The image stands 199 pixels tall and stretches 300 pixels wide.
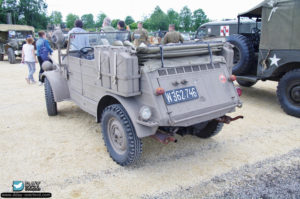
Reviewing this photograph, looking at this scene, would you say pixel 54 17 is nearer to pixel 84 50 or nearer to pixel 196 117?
pixel 84 50

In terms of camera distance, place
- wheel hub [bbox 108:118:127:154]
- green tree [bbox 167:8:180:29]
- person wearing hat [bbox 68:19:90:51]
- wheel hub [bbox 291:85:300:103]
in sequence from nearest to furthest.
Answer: wheel hub [bbox 108:118:127:154], person wearing hat [bbox 68:19:90:51], wheel hub [bbox 291:85:300:103], green tree [bbox 167:8:180:29]

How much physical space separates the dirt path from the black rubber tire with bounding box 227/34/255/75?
131 centimetres

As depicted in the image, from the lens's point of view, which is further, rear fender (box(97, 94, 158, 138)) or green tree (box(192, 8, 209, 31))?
green tree (box(192, 8, 209, 31))

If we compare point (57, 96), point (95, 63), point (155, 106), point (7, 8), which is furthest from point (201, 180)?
point (7, 8)

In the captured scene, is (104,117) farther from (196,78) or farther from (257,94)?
(257,94)

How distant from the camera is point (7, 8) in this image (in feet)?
140

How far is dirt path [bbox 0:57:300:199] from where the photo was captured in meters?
3.16

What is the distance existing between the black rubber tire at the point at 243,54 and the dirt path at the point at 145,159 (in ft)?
4.30

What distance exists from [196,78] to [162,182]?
1.35 metres

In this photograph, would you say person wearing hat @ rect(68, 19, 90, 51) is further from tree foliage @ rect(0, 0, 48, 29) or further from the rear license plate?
tree foliage @ rect(0, 0, 48, 29)

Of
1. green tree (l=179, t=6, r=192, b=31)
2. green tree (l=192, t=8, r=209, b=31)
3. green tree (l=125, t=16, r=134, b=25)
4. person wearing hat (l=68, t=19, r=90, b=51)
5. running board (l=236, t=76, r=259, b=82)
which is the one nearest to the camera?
person wearing hat (l=68, t=19, r=90, b=51)

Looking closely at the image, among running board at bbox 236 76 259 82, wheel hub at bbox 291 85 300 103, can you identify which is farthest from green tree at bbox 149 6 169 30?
wheel hub at bbox 291 85 300 103

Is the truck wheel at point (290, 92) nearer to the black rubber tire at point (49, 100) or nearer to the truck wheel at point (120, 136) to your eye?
the truck wheel at point (120, 136)

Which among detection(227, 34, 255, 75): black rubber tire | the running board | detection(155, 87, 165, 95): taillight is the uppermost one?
detection(227, 34, 255, 75): black rubber tire
